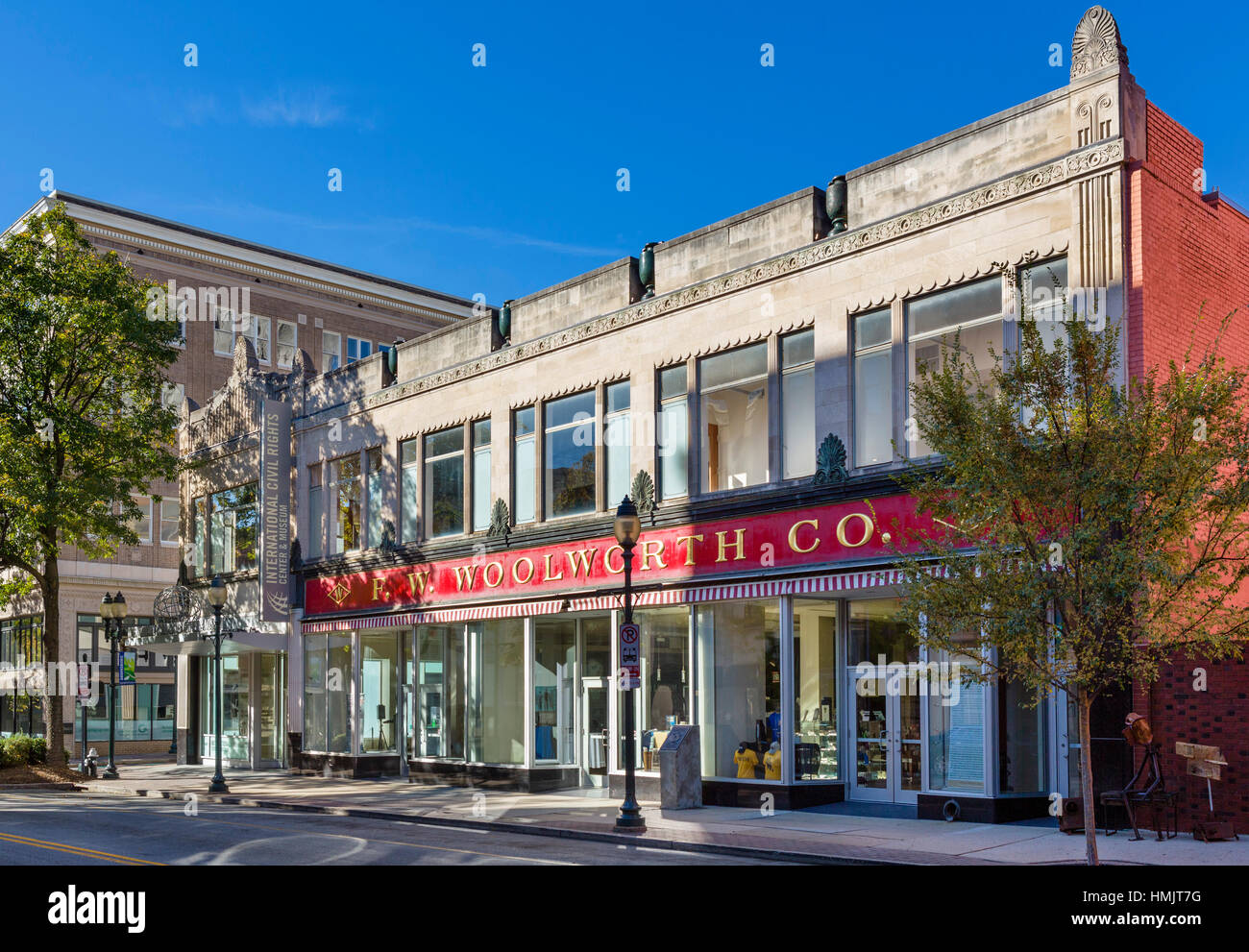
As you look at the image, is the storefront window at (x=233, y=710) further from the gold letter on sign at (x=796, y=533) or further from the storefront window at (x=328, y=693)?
the gold letter on sign at (x=796, y=533)

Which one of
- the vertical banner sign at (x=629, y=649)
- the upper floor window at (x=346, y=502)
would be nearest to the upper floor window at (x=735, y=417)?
the vertical banner sign at (x=629, y=649)

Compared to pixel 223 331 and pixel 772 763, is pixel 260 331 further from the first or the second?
pixel 772 763

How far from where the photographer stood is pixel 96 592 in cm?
5397

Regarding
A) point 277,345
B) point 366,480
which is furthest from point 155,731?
point 366,480

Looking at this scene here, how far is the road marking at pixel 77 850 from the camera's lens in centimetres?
1456

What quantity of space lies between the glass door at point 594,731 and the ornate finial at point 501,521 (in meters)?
3.84

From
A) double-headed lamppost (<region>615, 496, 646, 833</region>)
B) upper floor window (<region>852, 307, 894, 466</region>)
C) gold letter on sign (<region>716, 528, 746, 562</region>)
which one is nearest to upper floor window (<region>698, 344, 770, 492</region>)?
gold letter on sign (<region>716, 528, 746, 562</region>)

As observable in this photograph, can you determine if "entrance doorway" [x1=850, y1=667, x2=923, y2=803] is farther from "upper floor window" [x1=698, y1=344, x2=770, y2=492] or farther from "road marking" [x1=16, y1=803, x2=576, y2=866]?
"road marking" [x1=16, y1=803, x2=576, y2=866]

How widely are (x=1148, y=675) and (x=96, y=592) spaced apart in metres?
49.5

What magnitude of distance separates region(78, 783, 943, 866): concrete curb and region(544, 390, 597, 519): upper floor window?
7567 mm

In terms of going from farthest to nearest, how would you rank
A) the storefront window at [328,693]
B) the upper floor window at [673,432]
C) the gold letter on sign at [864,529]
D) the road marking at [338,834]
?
the storefront window at [328,693] < the upper floor window at [673,432] < the gold letter on sign at [864,529] < the road marking at [338,834]

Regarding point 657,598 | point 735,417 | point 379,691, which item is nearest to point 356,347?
point 379,691

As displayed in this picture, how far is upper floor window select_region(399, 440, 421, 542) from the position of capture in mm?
31141

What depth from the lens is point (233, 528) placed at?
1512 inches
